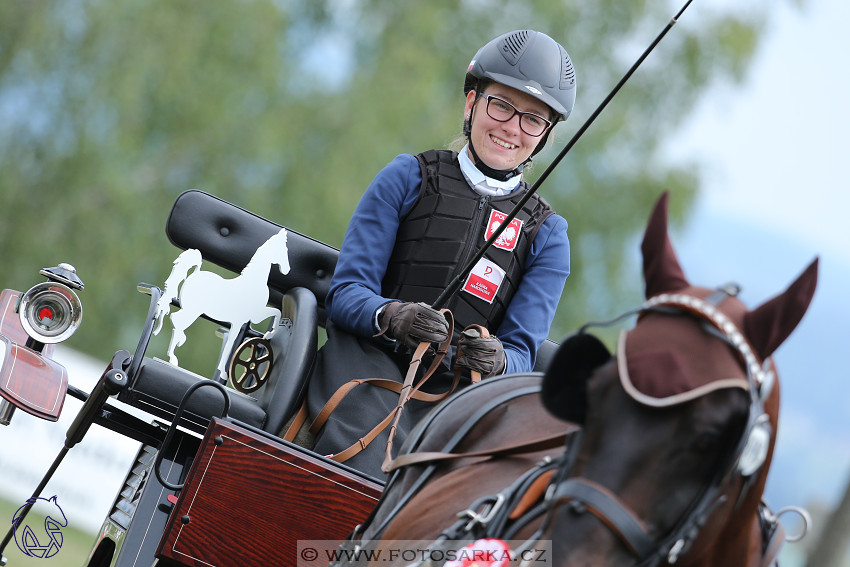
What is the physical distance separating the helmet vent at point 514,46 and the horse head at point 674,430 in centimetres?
198

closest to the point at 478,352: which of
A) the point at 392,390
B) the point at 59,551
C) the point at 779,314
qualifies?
the point at 392,390

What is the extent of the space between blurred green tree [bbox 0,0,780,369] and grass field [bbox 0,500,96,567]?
329 cm

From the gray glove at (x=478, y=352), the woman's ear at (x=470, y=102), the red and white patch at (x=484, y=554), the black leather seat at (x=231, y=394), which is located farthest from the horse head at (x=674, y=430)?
the woman's ear at (x=470, y=102)

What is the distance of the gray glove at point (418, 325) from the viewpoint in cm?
330

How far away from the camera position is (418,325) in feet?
10.8

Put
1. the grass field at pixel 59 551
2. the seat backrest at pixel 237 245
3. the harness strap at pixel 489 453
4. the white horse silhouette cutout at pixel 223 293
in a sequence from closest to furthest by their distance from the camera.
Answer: the harness strap at pixel 489 453 < the white horse silhouette cutout at pixel 223 293 < the seat backrest at pixel 237 245 < the grass field at pixel 59 551

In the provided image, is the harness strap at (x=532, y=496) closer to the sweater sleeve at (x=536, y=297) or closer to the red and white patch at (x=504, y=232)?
the sweater sleeve at (x=536, y=297)

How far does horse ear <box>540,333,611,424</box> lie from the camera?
6.44 feet

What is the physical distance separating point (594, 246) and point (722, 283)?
1323cm

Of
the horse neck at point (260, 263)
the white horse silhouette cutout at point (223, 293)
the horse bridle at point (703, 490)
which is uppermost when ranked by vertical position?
the horse bridle at point (703, 490)

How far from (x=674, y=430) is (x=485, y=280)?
205 centimetres

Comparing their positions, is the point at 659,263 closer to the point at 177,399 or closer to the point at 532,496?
the point at 532,496

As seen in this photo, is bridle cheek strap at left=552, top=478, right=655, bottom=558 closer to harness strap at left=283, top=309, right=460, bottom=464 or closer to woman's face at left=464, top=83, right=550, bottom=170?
harness strap at left=283, top=309, right=460, bottom=464

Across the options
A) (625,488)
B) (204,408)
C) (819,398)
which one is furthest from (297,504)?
(819,398)
